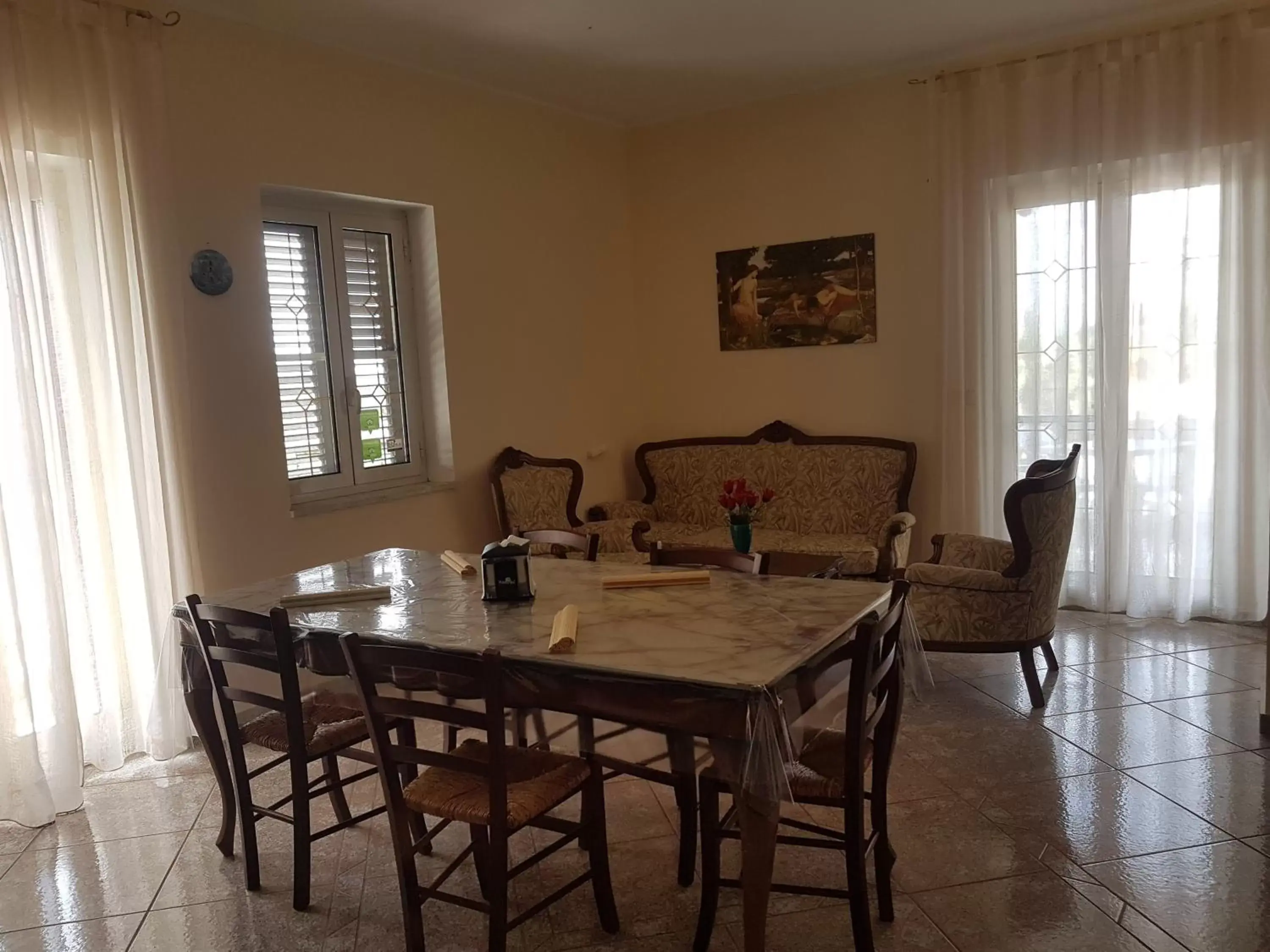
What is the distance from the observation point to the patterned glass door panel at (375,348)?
15.5 feet

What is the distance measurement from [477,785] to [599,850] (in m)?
0.38

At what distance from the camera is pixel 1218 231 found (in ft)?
14.8

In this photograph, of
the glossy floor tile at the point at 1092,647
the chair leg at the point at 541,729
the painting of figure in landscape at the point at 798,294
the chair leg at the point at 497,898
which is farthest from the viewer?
the painting of figure in landscape at the point at 798,294

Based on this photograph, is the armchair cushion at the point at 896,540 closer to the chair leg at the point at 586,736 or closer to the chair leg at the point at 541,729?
the chair leg at the point at 541,729

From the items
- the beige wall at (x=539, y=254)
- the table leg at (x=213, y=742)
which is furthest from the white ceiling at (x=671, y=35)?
the table leg at (x=213, y=742)

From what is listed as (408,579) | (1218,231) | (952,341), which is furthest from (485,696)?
(1218,231)

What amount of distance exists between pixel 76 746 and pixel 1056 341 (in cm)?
479

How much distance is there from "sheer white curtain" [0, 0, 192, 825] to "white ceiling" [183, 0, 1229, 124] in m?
0.67

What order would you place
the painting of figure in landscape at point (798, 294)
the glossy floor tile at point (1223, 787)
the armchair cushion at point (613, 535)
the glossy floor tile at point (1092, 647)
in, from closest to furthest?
the glossy floor tile at point (1223, 787), the glossy floor tile at point (1092, 647), the armchair cushion at point (613, 535), the painting of figure in landscape at point (798, 294)

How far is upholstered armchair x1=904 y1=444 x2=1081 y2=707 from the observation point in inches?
148

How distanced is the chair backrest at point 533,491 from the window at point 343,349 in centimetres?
46

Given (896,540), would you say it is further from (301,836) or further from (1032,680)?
(301,836)

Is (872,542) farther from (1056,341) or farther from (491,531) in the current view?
(491,531)

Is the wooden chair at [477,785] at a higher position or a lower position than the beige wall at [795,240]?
lower
